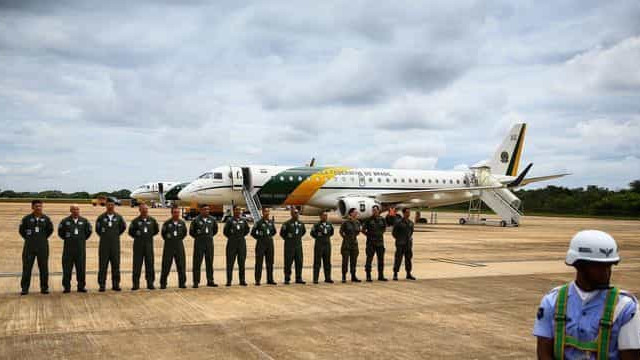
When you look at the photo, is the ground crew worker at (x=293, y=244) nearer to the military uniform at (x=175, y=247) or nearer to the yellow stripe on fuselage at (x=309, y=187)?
the military uniform at (x=175, y=247)

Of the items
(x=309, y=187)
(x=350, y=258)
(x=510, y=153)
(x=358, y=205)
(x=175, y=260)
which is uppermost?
(x=510, y=153)

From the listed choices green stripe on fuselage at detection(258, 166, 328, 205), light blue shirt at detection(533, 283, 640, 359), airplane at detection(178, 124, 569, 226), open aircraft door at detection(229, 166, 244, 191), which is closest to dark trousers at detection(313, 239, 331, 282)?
light blue shirt at detection(533, 283, 640, 359)

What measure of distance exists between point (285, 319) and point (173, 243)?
135 inches

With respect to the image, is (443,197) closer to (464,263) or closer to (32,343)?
(464,263)

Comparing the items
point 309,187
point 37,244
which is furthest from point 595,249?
point 309,187

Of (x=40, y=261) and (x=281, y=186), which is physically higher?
(x=281, y=186)

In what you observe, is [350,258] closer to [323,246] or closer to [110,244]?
[323,246]

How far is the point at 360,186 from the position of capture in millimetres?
30328

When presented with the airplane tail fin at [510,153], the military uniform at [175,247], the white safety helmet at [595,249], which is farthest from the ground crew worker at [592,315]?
the airplane tail fin at [510,153]

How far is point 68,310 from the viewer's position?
7.57 meters

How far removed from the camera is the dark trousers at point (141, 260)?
30.9ft

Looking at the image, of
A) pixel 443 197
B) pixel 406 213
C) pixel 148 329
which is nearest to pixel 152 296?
pixel 148 329

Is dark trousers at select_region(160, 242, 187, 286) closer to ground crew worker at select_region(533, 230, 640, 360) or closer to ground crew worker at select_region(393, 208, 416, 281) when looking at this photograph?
ground crew worker at select_region(393, 208, 416, 281)

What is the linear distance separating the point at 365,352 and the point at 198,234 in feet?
16.7
